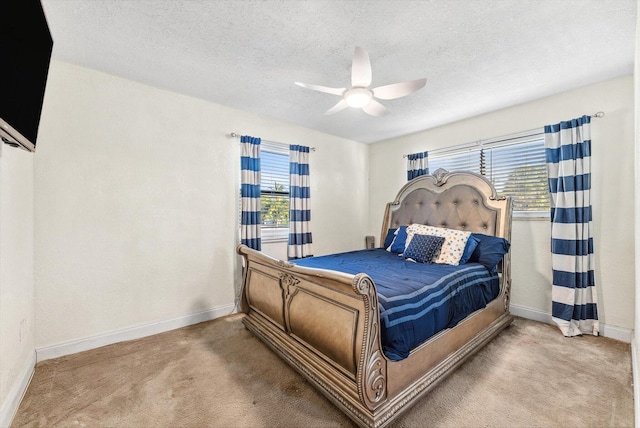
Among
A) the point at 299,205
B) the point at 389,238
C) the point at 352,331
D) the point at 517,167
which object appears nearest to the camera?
the point at 352,331

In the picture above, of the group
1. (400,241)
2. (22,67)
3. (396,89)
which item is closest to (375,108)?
(396,89)

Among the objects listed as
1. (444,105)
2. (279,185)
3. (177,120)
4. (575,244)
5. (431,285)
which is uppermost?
(444,105)

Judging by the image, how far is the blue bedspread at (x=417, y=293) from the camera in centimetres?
149

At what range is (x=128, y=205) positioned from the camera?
251cm

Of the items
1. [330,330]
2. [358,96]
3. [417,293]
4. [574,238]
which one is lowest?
[330,330]

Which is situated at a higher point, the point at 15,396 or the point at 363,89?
the point at 363,89

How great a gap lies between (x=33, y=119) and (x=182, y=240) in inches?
64.9

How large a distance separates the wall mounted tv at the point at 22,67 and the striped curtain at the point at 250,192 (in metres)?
1.85

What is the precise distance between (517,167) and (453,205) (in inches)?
33.3

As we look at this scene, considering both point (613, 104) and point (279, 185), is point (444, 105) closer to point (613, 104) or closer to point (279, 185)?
point (613, 104)

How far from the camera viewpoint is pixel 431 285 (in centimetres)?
183

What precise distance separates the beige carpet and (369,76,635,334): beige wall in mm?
484

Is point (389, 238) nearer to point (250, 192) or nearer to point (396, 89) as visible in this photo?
point (250, 192)

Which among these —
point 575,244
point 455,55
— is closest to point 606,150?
point 575,244
